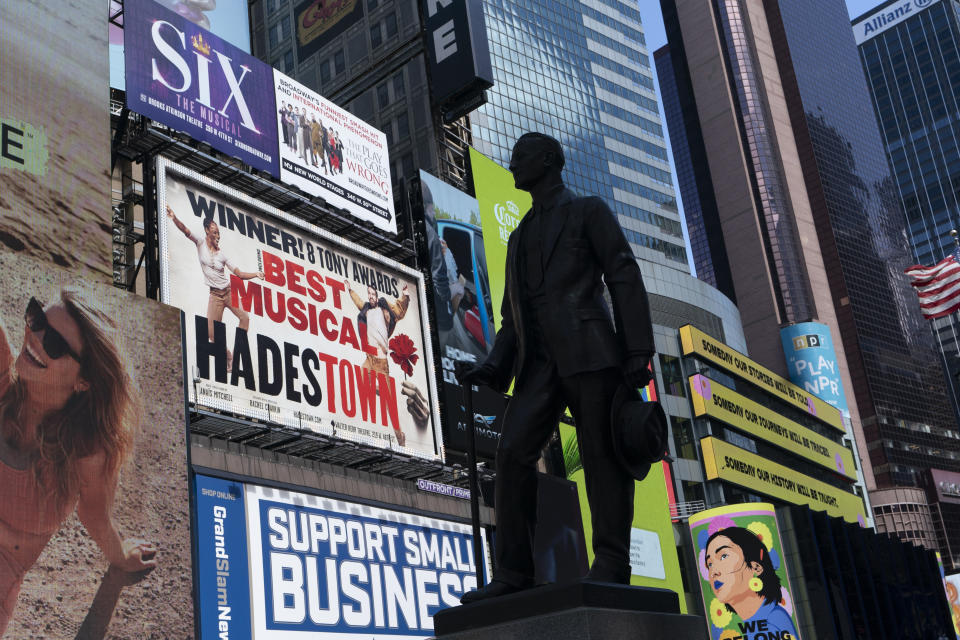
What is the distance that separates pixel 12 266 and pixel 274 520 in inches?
372

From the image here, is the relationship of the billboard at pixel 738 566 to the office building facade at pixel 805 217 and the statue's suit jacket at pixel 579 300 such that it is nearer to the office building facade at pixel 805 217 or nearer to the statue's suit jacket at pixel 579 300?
the statue's suit jacket at pixel 579 300

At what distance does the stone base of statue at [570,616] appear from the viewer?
6191 mm

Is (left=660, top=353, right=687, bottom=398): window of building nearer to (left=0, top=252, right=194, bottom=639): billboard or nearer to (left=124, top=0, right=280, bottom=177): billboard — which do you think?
(left=124, top=0, right=280, bottom=177): billboard

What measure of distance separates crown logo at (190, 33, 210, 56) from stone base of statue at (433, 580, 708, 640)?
29.5 m

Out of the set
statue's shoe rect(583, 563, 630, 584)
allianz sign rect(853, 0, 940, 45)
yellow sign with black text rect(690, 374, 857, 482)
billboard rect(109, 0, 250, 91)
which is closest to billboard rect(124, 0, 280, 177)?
billboard rect(109, 0, 250, 91)

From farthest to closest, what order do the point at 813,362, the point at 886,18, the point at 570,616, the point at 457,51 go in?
the point at 886,18 → the point at 813,362 → the point at 457,51 → the point at 570,616

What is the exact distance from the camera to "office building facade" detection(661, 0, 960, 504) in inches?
5758

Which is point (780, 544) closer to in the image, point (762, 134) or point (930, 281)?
point (930, 281)

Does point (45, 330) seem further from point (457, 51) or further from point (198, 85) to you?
point (457, 51)

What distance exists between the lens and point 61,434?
77.9 feet

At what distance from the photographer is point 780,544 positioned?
52.1 metres

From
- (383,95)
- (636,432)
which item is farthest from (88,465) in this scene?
(383,95)

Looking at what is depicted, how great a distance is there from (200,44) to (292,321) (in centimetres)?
895

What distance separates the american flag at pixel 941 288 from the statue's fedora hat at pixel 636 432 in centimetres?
2585
